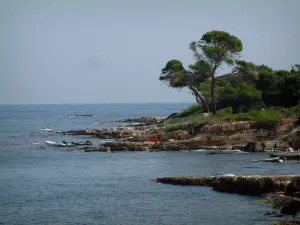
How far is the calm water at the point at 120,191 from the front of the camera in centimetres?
2764

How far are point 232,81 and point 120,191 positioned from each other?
50704mm

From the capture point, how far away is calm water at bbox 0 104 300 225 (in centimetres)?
2764

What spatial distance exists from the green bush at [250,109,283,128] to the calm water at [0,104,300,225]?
962cm

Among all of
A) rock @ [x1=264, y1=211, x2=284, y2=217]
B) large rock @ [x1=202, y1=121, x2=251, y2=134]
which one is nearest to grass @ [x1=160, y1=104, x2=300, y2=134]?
large rock @ [x1=202, y1=121, x2=251, y2=134]

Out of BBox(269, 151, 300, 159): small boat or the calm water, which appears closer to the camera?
the calm water

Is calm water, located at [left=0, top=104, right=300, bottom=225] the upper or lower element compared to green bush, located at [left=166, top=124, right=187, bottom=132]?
lower

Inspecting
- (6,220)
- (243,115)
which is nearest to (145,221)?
(6,220)

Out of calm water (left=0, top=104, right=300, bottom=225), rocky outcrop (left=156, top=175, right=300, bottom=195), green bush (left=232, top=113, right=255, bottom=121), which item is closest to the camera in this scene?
calm water (left=0, top=104, right=300, bottom=225)

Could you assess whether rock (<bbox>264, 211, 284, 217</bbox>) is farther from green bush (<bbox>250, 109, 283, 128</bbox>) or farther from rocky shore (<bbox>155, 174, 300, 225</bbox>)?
green bush (<bbox>250, 109, 283, 128</bbox>)

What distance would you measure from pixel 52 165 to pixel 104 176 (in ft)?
26.6

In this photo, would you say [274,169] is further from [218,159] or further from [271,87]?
[271,87]

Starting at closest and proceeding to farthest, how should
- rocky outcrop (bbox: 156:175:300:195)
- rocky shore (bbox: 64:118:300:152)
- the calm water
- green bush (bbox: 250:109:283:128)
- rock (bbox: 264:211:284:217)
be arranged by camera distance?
rock (bbox: 264:211:284:217) < the calm water < rocky outcrop (bbox: 156:175:300:195) < rocky shore (bbox: 64:118:300:152) < green bush (bbox: 250:109:283:128)

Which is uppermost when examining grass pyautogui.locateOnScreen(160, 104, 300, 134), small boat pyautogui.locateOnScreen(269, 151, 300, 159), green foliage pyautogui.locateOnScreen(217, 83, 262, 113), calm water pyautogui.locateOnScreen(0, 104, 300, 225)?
green foliage pyautogui.locateOnScreen(217, 83, 262, 113)

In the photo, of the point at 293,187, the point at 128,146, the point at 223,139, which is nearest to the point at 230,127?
the point at 223,139
